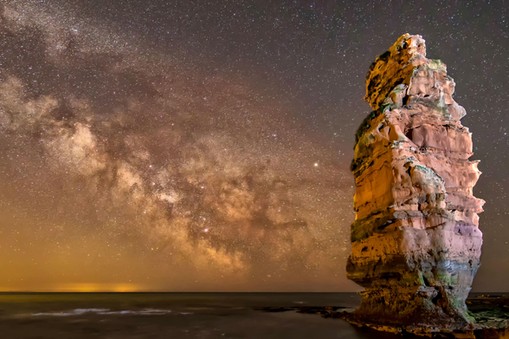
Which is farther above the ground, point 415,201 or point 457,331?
point 415,201

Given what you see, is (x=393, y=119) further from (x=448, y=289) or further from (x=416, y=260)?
(x=448, y=289)

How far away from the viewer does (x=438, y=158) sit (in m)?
21.5

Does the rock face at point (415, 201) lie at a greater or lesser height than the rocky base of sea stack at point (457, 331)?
greater

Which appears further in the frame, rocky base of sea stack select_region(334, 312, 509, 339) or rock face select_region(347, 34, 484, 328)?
rock face select_region(347, 34, 484, 328)

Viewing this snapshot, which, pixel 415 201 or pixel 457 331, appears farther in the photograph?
pixel 415 201

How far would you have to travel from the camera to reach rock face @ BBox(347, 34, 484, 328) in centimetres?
1903

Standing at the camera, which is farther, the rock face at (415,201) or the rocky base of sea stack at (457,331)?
the rock face at (415,201)

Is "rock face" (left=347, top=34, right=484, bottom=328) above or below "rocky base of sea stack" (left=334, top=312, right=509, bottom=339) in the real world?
above

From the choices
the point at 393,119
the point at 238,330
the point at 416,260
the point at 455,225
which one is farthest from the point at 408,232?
the point at 238,330

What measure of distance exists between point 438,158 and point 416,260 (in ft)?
20.7

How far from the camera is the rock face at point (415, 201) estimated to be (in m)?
19.0

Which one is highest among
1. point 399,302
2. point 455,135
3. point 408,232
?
Result: point 455,135

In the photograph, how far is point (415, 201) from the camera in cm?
1991

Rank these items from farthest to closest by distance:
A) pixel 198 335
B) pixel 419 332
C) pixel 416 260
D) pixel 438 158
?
pixel 198 335, pixel 438 158, pixel 416 260, pixel 419 332
